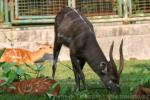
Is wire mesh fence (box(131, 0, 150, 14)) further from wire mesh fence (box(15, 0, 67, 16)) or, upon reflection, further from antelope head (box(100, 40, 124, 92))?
antelope head (box(100, 40, 124, 92))

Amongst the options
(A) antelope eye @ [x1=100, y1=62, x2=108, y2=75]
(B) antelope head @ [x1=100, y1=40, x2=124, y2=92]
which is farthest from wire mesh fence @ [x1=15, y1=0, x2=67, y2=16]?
(B) antelope head @ [x1=100, y1=40, x2=124, y2=92]

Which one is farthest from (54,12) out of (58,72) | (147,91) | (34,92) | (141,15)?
(147,91)

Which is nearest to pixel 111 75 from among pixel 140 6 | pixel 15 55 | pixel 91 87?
pixel 91 87

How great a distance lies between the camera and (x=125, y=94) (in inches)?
322

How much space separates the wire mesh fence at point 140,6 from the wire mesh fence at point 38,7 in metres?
2.07

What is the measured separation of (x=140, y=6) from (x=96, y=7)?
1.32 metres

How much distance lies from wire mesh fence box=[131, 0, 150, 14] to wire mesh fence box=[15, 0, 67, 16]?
6.78 feet

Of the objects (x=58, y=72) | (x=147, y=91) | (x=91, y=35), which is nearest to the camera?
(x=147, y=91)

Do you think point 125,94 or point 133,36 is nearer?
point 125,94

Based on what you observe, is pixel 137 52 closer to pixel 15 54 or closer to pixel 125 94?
pixel 15 54

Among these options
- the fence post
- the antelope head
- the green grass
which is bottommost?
the green grass

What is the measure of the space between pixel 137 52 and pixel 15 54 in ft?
11.5

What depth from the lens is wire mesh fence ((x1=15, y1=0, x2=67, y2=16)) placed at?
51.0ft

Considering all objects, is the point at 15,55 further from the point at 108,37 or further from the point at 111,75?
the point at 111,75
